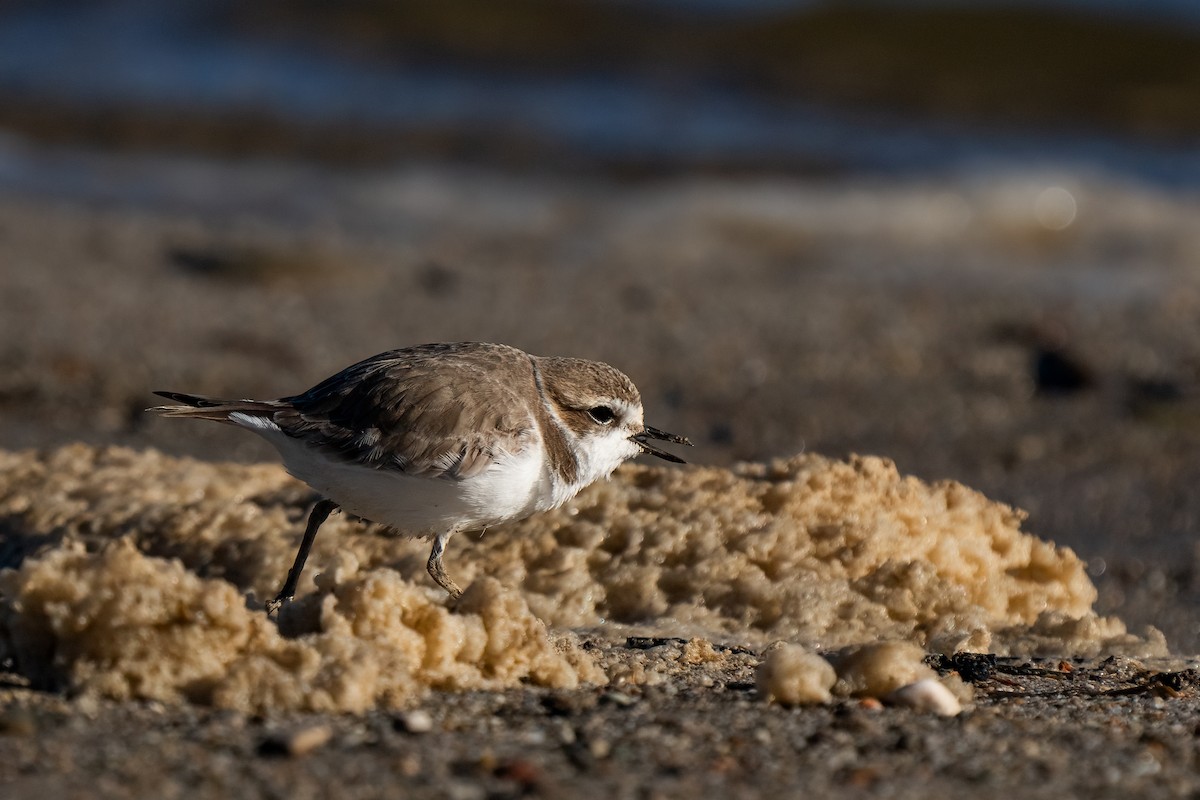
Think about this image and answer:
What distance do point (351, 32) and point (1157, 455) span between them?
1636 cm

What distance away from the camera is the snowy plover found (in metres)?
4.32

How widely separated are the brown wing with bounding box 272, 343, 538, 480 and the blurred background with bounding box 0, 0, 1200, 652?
2.55 m

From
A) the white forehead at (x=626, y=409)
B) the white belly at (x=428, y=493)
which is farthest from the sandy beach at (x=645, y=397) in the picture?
the white belly at (x=428, y=493)

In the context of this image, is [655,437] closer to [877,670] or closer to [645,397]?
[877,670]

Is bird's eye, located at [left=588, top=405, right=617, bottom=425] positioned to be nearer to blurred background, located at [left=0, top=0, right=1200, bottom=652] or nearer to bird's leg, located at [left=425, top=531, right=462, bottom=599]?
bird's leg, located at [left=425, top=531, right=462, bottom=599]

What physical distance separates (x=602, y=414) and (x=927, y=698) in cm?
163

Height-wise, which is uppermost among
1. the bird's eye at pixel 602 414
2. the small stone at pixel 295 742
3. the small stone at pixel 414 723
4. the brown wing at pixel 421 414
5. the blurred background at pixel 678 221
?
the blurred background at pixel 678 221

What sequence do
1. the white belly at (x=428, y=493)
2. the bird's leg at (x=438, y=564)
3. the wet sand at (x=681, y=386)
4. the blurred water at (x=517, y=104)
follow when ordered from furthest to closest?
1. the blurred water at (x=517, y=104)
2. the bird's leg at (x=438, y=564)
3. the white belly at (x=428, y=493)
4. the wet sand at (x=681, y=386)

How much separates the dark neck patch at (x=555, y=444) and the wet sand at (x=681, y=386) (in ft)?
0.83

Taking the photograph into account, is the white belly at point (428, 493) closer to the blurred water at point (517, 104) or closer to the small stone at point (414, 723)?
the small stone at point (414, 723)

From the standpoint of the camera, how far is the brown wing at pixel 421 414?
14.2 feet

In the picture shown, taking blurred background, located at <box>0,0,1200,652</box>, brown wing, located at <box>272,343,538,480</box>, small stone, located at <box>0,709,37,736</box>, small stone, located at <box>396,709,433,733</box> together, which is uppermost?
blurred background, located at <box>0,0,1200,652</box>

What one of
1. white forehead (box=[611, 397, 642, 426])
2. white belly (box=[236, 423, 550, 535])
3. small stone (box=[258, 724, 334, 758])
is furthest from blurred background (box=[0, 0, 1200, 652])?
small stone (box=[258, 724, 334, 758])

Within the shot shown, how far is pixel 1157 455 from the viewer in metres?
7.40
